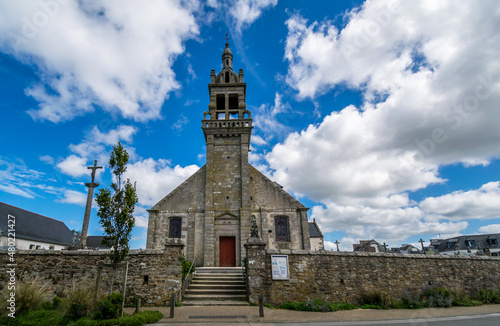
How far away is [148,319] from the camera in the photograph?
777cm

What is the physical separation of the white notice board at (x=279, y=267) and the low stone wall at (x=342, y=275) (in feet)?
0.51

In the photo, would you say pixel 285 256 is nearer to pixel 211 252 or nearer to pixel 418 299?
pixel 418 299

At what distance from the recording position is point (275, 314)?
29.4 ft

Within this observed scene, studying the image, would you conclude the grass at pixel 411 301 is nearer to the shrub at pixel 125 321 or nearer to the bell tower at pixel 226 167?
the shrub at pixel 125 321

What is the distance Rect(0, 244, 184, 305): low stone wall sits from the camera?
31.9 feet

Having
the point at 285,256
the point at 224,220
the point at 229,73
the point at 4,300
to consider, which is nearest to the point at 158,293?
the point at 4,300

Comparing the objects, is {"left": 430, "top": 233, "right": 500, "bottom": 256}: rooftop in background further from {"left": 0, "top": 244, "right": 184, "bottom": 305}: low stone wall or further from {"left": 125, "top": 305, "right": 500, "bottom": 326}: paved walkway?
{"left": 0, "top": 244, "right": 184, "bottom": 305}: low stone wall

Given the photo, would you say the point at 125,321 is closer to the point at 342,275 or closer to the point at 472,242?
the point at 342,275

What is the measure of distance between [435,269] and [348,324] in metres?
6.79

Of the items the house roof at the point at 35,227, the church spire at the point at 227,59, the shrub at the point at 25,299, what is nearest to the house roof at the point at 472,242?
the church spire at the point at 227,59

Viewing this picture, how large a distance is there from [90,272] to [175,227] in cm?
795

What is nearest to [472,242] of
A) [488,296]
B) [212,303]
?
[488,296]

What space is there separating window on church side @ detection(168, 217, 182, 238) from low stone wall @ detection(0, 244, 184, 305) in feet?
24.2

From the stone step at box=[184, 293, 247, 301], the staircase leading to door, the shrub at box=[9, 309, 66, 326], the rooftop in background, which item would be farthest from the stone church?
the rooftop in background
